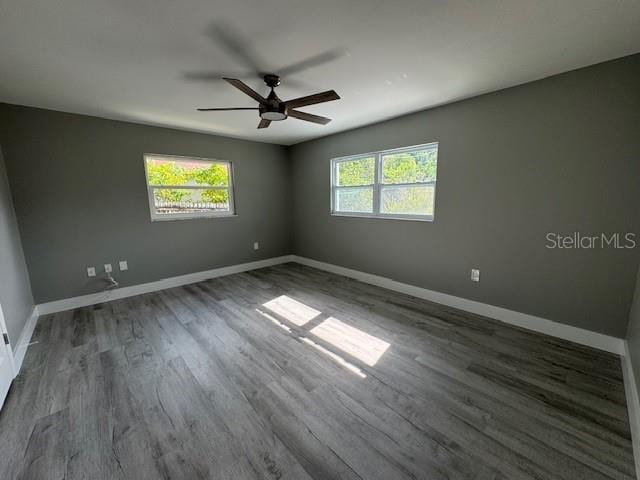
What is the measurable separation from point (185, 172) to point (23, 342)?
2637 millimetres

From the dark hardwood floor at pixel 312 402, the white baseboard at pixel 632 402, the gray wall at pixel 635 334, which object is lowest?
the dark hardwood floor at pixel 312 402

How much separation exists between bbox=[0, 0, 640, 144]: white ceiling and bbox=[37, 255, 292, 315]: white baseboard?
2.25 meters

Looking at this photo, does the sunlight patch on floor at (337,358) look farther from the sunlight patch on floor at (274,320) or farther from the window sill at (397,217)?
the window sill at (397,217)

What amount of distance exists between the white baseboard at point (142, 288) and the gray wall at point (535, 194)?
8.92 ft

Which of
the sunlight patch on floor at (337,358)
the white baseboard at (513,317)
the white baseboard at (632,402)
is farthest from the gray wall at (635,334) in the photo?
the sunlight patch on floor at (337,358)

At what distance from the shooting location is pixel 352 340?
2.41 meters

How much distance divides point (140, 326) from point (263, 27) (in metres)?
2.94

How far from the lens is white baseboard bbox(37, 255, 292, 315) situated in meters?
3.11

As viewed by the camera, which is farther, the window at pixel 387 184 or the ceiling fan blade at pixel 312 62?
the window at pixel 387 184

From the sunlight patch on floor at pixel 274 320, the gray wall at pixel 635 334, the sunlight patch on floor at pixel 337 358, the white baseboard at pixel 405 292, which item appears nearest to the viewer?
the gray wall at pixel 635 334

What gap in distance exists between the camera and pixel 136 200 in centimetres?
356

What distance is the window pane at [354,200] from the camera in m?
3.94

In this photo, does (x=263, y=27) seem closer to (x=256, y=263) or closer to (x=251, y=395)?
(x=251, y=395)

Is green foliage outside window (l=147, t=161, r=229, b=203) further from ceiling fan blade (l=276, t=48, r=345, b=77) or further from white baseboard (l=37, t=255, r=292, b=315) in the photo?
ceiling fan blade (l=276, t=48, r=345, b=77)
